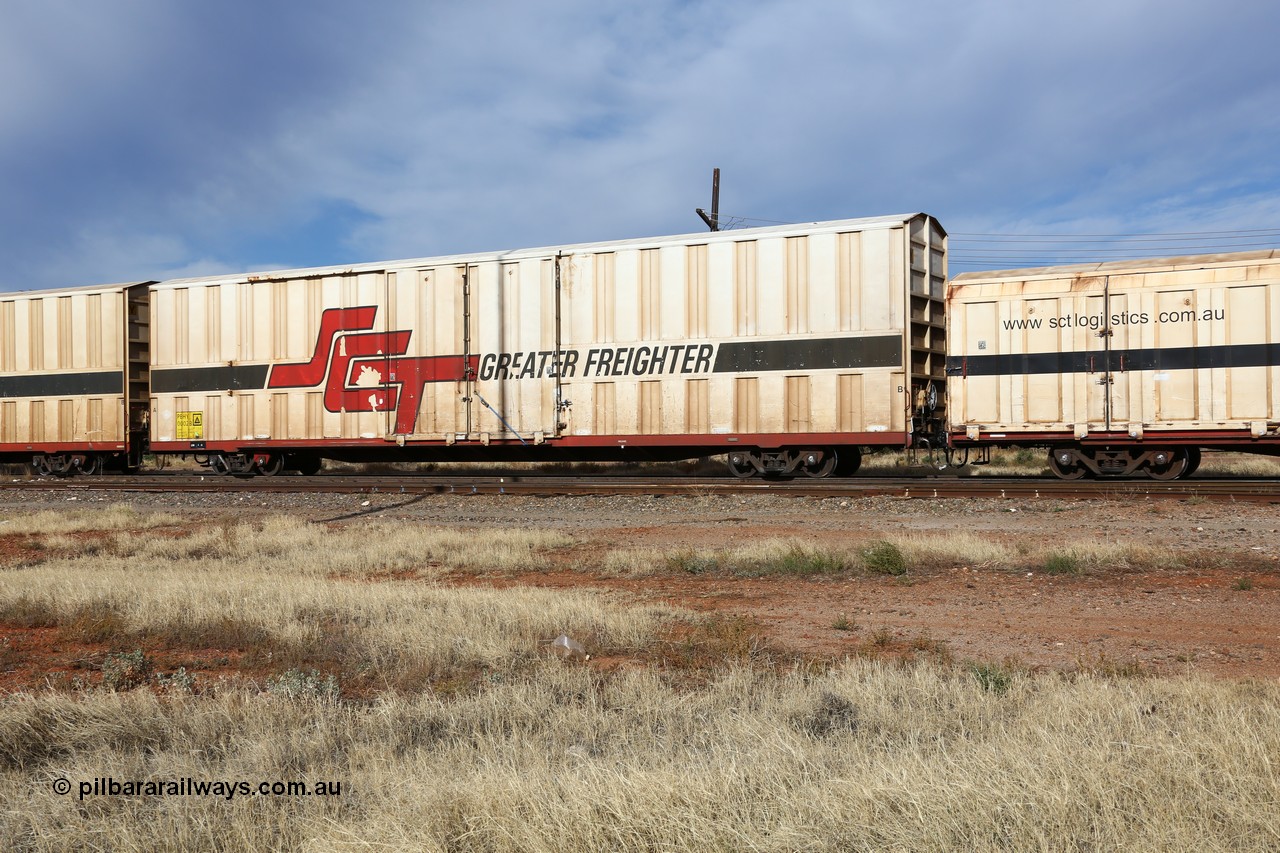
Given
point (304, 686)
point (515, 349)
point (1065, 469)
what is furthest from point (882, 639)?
point (515, 349)

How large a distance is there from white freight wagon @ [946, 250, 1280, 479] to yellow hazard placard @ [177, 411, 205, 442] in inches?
645

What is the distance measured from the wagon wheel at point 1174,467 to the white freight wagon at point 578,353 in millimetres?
4195

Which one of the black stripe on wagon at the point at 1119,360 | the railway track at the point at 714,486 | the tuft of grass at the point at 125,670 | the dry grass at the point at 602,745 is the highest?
the black stripe on wagon at the point at 1119,360

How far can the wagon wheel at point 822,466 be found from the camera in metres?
16.9

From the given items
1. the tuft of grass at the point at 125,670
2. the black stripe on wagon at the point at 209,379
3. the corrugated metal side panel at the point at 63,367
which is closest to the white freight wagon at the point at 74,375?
the corrugated metal side panel at the point at 63,367

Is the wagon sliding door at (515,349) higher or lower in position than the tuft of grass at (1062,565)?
higher

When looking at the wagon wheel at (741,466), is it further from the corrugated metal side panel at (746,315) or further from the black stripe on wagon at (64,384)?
the black stripe on wagon at (64,384)

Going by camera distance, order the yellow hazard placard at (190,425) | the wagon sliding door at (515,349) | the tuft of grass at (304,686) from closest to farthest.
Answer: the tuft of grass at (304,686)
the wagon sliding door at (515,349)
the yellow hazard placard at (190,425)

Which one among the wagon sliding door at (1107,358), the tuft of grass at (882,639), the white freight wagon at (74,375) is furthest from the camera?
the white freight wagon at (74,375)

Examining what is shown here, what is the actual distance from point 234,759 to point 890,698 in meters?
3.25

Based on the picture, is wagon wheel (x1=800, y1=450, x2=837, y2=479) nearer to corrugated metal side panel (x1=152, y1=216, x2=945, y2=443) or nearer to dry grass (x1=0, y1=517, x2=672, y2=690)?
corrugated metal side panel (x1=152, y1=216, x2=945, y2=443)

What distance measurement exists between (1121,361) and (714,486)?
24.3 ft

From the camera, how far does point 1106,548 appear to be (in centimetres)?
938

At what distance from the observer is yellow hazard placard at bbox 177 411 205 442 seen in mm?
20547
